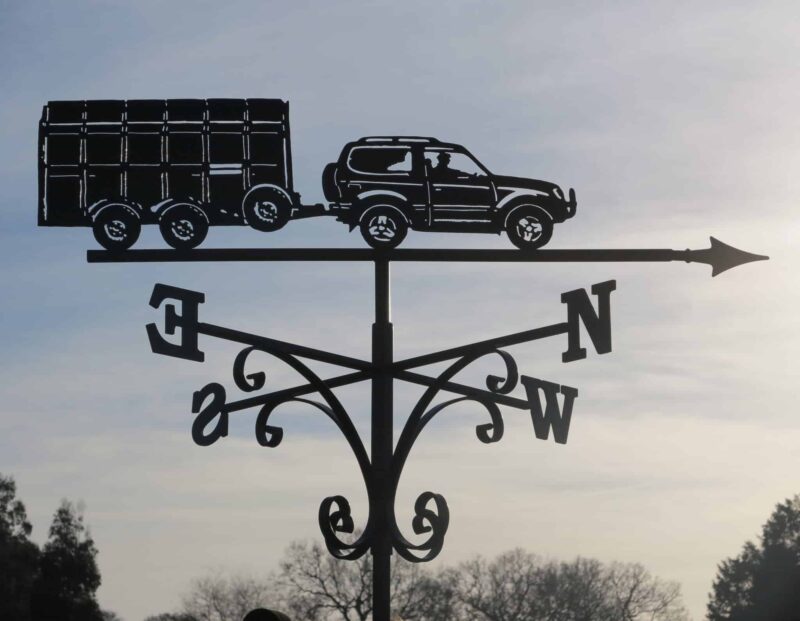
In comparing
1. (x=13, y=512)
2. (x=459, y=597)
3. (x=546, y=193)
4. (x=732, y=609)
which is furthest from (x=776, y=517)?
(x=546, y=193)

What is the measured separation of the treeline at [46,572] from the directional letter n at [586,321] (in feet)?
156

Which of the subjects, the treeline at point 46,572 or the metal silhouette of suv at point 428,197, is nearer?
the metal silhouette of suv at point 428,197

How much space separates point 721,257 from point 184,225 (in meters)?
3.65

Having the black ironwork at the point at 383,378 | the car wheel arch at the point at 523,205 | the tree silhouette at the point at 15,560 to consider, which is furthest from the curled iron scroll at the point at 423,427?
the tree silhouette at the point at 15,560

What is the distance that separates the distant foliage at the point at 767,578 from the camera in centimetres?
6109

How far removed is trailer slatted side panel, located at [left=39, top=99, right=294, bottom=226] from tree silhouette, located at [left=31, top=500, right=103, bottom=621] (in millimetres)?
46207

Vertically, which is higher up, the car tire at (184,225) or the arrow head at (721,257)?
the car tire at (184,225)

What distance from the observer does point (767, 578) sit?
63.9 m

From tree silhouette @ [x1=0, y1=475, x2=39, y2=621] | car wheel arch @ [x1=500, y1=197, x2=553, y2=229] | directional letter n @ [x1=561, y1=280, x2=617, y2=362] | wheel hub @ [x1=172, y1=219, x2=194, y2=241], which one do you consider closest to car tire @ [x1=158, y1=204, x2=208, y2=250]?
wheel hub @ [x1=172, y1=219, x2=194, y2=241]

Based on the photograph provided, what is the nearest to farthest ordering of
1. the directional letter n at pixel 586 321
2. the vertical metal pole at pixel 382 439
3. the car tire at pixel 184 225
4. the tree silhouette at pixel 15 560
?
1. the vertical metal pole at pixel 382 439
2. the directional letter n at pixel 586 321
3. the car tire at pixel 184 225
4. the tree silhouette at pixel 15 560

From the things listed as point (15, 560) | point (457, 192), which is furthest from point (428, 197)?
point (15, 560)

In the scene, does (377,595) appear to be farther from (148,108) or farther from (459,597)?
(459,597)

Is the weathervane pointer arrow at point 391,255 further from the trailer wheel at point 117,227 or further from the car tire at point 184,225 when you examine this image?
the car tire at point 184,225

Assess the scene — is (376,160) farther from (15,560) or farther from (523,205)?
(15,560)
